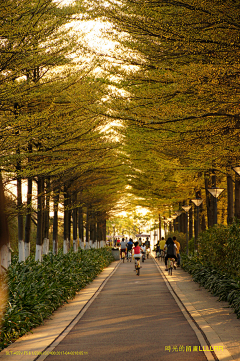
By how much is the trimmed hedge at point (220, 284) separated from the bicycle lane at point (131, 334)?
55.5 inches

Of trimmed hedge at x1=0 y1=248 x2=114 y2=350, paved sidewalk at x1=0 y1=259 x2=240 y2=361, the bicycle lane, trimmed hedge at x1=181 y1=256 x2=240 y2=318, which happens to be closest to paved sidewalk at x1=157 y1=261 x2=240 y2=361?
paved sidewalk at x1=0 y1=259 x2=240 y2=361

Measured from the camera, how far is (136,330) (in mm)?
9680

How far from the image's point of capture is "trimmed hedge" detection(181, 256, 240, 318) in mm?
12295

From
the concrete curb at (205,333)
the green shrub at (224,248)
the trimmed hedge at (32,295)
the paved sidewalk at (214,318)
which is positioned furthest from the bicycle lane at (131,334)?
the green shrub at (224,248)

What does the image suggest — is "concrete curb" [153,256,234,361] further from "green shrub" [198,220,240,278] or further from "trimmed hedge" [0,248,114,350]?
"trimmed hedge" [0,248,114,350]

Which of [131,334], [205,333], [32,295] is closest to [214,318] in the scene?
[205,333]

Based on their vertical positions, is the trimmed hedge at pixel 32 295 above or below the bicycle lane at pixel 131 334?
above

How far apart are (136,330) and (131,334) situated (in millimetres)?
432

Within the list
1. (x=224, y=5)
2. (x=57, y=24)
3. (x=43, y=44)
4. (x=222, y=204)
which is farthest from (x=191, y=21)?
(x=222, y=204)

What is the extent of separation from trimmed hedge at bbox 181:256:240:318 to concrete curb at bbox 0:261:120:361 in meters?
3.95

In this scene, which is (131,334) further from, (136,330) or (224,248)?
(224,248)

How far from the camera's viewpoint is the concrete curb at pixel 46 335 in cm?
776

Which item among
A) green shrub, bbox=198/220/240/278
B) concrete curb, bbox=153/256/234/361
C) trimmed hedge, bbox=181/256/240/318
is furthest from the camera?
green shrub, bbox=198/220/240/278

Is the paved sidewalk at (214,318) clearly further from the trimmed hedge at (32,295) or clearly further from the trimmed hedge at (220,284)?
the trimmed hedge at (32,295)
